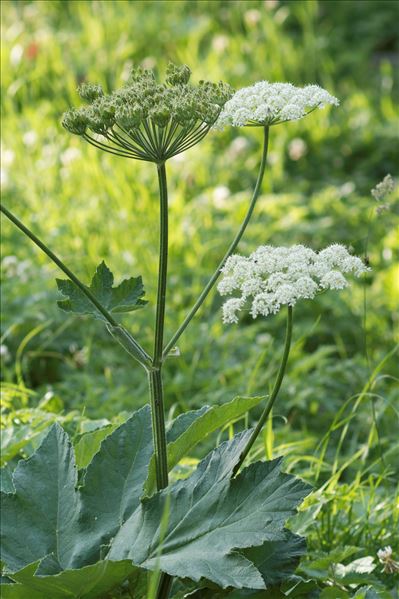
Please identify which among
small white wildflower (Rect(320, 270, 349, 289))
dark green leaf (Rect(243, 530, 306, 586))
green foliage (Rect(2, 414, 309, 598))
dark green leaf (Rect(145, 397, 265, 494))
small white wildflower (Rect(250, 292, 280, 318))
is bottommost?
dark green leaf (Rect(243, 530, 306, 586))

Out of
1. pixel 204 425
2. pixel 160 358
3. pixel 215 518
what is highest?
pixel 160 358

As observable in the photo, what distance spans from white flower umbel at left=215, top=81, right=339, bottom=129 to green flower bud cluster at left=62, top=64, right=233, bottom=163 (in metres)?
0.04

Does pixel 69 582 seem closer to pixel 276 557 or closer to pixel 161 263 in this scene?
pixel 276 557

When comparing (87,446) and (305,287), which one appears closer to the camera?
(305,287)

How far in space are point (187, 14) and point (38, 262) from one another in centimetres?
352

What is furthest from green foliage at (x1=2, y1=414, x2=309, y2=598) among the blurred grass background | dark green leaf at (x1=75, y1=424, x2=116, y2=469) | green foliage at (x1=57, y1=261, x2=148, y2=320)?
the blurred grass background

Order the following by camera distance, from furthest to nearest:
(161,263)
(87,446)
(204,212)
A: (204,212), (87,446), (161,263)

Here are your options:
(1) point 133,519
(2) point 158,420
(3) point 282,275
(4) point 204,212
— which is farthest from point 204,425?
(4) point 204,212

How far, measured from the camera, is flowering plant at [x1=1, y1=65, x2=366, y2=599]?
1.60 m

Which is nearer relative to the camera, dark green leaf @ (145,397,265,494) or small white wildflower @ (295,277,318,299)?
small white wildflower @ (295,277,318,299)

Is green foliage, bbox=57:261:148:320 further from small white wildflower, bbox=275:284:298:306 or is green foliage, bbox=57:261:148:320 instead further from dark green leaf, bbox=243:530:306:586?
dark green leaf, bbox=243:530:306:586

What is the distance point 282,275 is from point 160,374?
276mm

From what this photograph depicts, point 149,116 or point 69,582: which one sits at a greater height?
point 149,116

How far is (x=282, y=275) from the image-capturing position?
5.34ft
